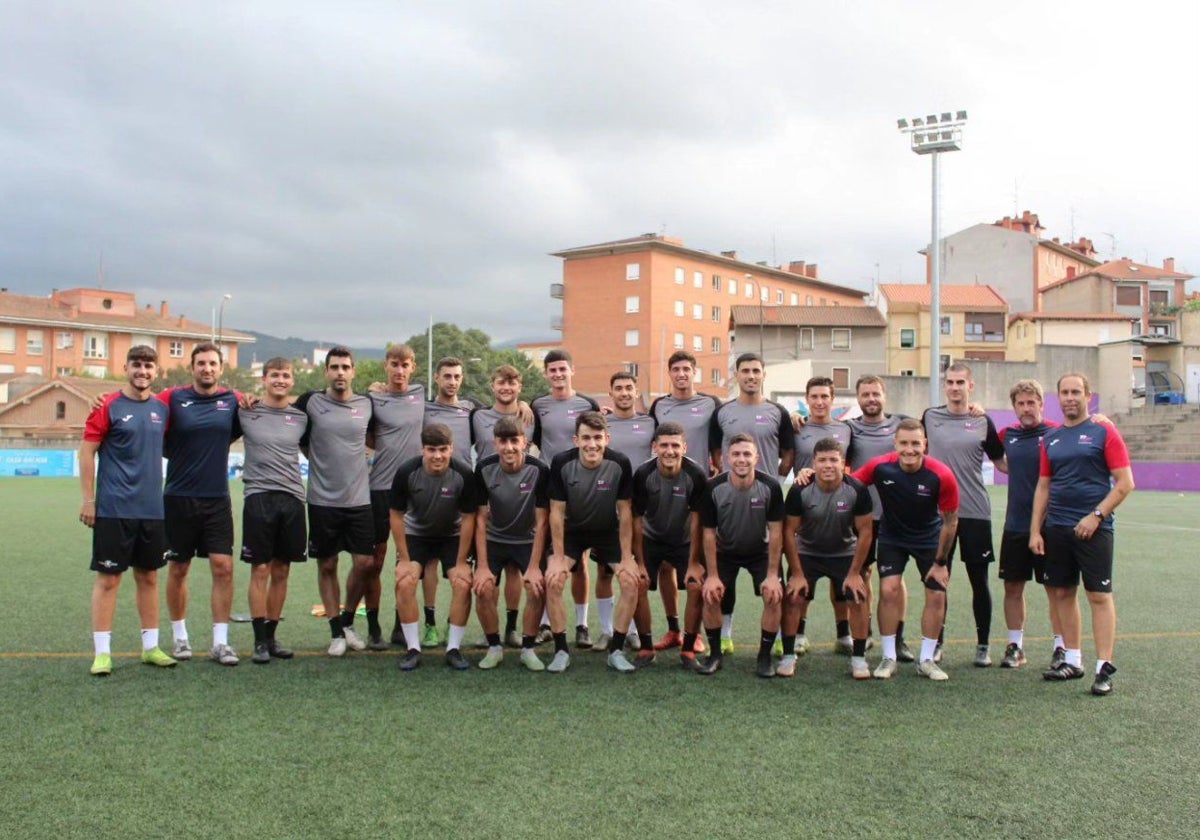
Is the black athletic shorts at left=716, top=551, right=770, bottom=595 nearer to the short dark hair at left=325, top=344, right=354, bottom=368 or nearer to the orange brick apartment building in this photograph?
the short dark hair at left=325, top=344, right=354, bottom=368

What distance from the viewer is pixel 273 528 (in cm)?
692

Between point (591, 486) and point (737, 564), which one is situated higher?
point (591, 486)

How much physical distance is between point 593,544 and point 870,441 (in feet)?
7.46

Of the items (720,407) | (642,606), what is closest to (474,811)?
(642,606)

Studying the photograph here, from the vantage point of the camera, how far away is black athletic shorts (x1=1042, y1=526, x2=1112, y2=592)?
6.37 metres

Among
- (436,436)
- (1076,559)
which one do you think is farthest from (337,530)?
(1076,559)

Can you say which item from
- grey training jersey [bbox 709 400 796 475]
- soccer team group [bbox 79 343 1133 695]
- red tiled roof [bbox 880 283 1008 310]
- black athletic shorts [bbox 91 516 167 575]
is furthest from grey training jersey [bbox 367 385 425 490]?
red tiled roof [bbox 880 283 1008 310]

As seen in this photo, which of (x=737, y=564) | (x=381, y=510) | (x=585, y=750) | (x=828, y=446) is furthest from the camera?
(x=381, y=510)

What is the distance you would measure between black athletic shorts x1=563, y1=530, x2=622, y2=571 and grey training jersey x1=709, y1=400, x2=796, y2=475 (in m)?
1.14

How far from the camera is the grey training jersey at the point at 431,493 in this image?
6.82m

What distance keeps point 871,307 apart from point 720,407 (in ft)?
191

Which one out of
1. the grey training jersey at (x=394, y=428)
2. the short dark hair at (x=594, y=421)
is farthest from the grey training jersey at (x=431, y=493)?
the short dark hair at (x=594, y=421)

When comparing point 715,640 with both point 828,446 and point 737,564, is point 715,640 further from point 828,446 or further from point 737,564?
point 828,446

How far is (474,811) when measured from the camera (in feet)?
13.4
